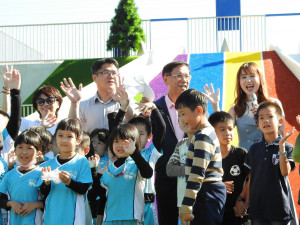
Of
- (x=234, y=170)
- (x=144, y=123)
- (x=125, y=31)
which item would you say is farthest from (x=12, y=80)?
(x=125, y=31)

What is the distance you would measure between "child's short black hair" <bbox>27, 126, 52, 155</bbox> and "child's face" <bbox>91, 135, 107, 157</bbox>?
0.47 meters

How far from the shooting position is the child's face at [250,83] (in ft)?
18.4

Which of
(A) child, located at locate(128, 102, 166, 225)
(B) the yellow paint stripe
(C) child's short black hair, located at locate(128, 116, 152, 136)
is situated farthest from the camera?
(B) the yellow paint stripe

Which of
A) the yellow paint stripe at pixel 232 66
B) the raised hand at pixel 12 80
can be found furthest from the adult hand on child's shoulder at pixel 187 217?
the yellow paint stripe at pixel 232 66

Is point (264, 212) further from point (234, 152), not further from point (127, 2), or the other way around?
point (127, 2)

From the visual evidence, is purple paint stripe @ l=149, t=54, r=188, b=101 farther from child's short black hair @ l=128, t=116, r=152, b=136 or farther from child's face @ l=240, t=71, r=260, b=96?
child's face @ l=240, t=71, r=260, b=96

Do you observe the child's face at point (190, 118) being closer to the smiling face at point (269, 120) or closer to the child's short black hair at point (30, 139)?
the smiling face at point (269, 120)

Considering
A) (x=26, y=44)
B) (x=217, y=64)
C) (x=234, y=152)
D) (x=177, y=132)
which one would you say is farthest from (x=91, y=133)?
(x=26, y=44)

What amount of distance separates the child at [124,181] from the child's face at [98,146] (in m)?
0.55

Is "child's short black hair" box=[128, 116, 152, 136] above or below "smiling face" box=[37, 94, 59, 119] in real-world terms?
below

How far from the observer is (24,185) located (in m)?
5.22

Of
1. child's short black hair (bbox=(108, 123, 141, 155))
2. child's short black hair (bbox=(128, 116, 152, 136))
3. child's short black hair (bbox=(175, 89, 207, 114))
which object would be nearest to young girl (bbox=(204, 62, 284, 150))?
child's short black hair (bbox=(128, 116, 152, 136))

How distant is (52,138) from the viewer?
578 cm

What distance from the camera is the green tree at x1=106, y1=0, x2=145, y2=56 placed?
17531 mm
